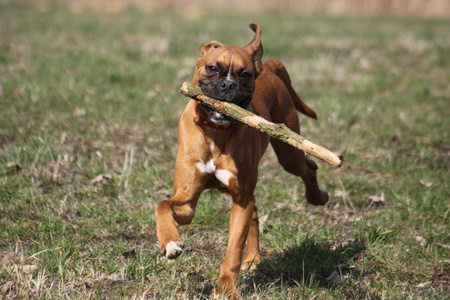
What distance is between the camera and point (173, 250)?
10.9 ft

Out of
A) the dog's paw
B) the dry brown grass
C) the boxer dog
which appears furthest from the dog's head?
the dry brown grass

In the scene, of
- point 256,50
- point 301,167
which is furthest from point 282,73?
point 256,50

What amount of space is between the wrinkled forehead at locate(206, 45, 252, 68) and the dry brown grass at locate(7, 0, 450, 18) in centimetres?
2153

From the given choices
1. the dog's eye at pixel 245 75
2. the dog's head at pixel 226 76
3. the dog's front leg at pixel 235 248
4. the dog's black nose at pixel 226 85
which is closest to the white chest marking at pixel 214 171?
the dog's front leg at pixel 235 248

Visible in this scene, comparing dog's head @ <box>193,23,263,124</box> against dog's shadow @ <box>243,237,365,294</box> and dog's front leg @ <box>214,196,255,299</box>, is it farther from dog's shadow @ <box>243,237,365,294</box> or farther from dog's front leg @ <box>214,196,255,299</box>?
dog's shadow @ <box>243,237,365,294</box>

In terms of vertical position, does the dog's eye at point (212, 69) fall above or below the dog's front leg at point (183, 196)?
above

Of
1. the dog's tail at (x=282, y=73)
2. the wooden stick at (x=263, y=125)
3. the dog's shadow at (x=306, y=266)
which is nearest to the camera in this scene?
the wooden stick at (x=263, y=125)

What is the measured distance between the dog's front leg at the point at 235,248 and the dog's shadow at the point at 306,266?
0.36 m

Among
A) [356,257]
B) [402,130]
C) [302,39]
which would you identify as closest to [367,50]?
[302,39]

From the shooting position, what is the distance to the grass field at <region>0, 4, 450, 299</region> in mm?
Answer: 4133

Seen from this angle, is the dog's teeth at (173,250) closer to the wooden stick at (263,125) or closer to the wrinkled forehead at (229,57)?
the wooden stick at (263,125)

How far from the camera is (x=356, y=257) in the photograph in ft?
15.3

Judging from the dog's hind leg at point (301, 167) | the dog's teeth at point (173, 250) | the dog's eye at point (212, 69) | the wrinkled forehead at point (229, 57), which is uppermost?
the wrinkled forehead at point (229, 57)

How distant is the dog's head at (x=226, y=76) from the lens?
3740 millimetres
